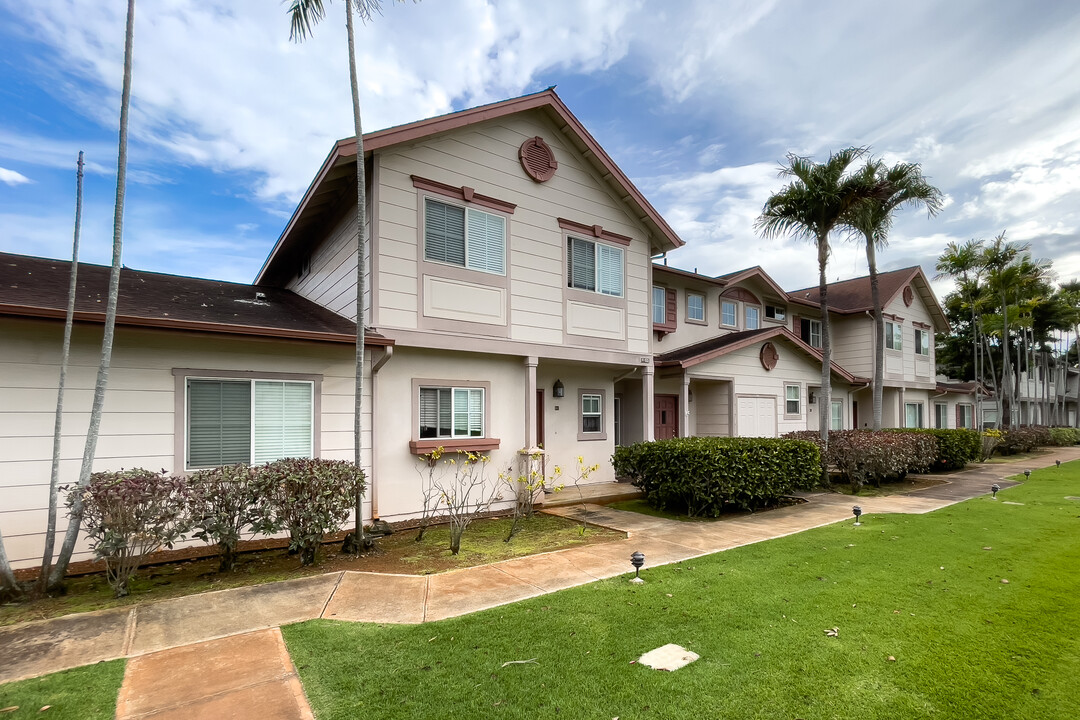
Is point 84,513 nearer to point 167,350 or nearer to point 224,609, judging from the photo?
point 224,609

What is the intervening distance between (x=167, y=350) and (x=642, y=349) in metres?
8.80

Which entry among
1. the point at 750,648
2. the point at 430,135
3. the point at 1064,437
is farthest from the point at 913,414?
the point at 750,648

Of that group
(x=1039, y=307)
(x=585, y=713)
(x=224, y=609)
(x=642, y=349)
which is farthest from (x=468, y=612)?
(x=1039, y=307)

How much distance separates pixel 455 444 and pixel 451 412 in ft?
1.85

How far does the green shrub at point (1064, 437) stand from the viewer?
25531mm

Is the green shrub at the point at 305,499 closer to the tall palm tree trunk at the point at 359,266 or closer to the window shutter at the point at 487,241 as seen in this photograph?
the tall palm tree trunk at the point at 359,266

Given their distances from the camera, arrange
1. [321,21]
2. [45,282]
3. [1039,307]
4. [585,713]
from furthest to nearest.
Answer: [1039,307], [45,282], [321,21], [585,713]

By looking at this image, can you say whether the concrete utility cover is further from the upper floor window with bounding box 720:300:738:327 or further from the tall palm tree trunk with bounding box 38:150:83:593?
the upper floor window with bounding box 720:300:738:327

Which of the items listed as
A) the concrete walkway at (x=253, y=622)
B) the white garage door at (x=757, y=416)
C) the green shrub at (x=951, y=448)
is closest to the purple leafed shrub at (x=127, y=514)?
the concrete walkway at (x=253, y=622)

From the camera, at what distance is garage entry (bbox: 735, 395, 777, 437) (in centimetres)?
1519

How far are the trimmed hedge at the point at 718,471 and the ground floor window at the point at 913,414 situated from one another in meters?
16.6

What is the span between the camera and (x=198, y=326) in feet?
21.0

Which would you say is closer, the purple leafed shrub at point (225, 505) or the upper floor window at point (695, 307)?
the purple leafed shrub at point (225, 505)

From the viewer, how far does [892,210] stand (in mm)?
14469
